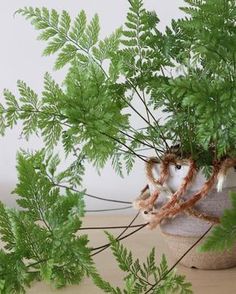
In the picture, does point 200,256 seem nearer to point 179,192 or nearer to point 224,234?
point 179,192

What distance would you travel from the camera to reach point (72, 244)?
0.40 m

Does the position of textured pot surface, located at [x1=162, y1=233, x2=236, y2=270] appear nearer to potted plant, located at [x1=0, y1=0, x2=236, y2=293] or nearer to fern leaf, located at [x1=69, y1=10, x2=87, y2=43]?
potted plant, located at [x1=0, y1=0, x2=236, y2=293]

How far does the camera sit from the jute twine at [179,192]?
52 centimetres

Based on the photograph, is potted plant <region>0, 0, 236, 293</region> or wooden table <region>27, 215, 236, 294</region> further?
wooden table <region>27, 215, 236, 294</region>

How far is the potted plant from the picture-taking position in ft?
1.34

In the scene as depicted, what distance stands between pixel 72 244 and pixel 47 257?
0.08 ft

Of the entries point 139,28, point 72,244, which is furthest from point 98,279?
point 139,28

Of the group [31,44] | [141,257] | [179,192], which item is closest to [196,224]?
[179,192]

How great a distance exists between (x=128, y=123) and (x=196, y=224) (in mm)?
130

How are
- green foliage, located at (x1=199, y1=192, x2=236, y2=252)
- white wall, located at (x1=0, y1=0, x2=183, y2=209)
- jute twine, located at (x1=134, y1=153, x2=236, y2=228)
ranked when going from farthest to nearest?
white wall, located at (x1=0, y1=0, x2=183, y2=209) → jute twine, located at (x1=134, y1=153, x2=236, y2=228) → green foliage, located at (x1=199, y1=192, x2=236, y2=252)

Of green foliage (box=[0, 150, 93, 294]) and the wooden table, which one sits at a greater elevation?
green foliage (box=[0, 150, 93, 294])

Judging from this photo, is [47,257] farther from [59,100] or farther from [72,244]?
[59,100]

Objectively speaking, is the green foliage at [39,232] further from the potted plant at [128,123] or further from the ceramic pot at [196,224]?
the ceramic pot at [196,224]

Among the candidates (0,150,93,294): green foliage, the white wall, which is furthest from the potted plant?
the white wall
